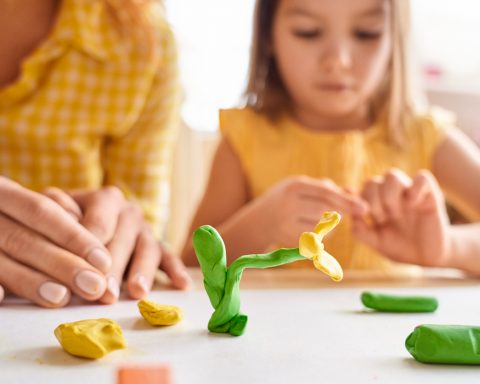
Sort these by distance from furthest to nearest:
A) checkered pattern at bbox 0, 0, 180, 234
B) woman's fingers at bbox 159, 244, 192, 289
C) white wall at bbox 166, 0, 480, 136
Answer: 1. white wall at bbox 166, 0, 480, 136
2. checkered pattern at bbox 0, 0, 180, 234
3. woman's fingers at bbox 159, 244, 192, 289

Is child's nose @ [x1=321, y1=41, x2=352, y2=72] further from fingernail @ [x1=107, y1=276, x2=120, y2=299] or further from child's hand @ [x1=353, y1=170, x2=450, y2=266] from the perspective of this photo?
fingernail @ [x1=107, y1=276, x2=120, y2=299]

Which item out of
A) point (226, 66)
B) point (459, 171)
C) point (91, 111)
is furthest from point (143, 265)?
point (226, 66)

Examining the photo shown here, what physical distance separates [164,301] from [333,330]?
17cm

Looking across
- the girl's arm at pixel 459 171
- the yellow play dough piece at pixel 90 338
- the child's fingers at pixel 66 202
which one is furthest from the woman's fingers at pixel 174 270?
the girl's arm at pixel 459 171

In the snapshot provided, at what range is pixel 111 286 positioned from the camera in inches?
19.8

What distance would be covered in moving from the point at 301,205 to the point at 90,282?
0.34 meters

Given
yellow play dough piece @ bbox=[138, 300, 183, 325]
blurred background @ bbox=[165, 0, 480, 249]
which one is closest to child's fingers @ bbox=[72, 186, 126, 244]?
yellow play dough piece @ bbox=[138, 300, 183, 325]

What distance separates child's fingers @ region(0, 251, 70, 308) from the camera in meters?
0.48

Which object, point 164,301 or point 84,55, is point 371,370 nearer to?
point 164,301

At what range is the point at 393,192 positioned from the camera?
2.36 feet

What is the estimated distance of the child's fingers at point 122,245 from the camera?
1.66 ft

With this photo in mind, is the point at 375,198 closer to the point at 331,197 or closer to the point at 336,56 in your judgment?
the point at 331,197

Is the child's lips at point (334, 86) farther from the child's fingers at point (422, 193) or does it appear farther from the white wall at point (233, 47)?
the white wall at point (233, 47)

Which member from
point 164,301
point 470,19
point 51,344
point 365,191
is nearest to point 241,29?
point 470,19
